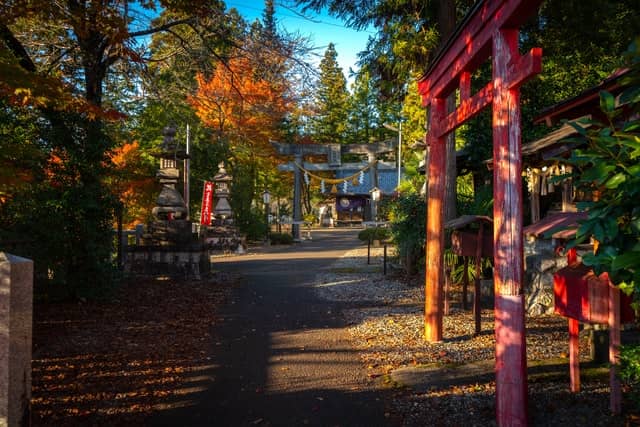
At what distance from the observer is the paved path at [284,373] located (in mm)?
4145

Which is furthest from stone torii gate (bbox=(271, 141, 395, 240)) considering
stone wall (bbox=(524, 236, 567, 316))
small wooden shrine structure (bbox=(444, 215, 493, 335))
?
small wooden shrine structure (bbox=(444, 215, 493, 335))

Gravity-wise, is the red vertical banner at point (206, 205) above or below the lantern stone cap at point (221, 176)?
below

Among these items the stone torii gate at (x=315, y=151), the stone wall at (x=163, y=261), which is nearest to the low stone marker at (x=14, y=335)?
the stone wall at (x=163, y=261)

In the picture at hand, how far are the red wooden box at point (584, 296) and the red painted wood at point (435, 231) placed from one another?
2.32m

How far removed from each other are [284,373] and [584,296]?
117 inches

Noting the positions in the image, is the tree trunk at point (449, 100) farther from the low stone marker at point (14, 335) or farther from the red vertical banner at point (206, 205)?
the red vertical banner at point (206, 205)

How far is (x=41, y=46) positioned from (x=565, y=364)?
1087cm

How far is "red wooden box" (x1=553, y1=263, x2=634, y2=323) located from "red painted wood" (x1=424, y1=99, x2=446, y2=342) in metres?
2.32

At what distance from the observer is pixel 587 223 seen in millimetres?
2441

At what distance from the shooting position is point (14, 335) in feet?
9.78

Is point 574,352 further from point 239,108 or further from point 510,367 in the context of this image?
point 239,108

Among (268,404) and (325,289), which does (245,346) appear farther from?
(325,289)

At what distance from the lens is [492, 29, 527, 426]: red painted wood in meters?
3.73

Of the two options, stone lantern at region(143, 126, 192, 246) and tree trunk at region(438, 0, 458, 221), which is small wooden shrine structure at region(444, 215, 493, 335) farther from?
stone lantern at region(143, 126, 192, 246)
